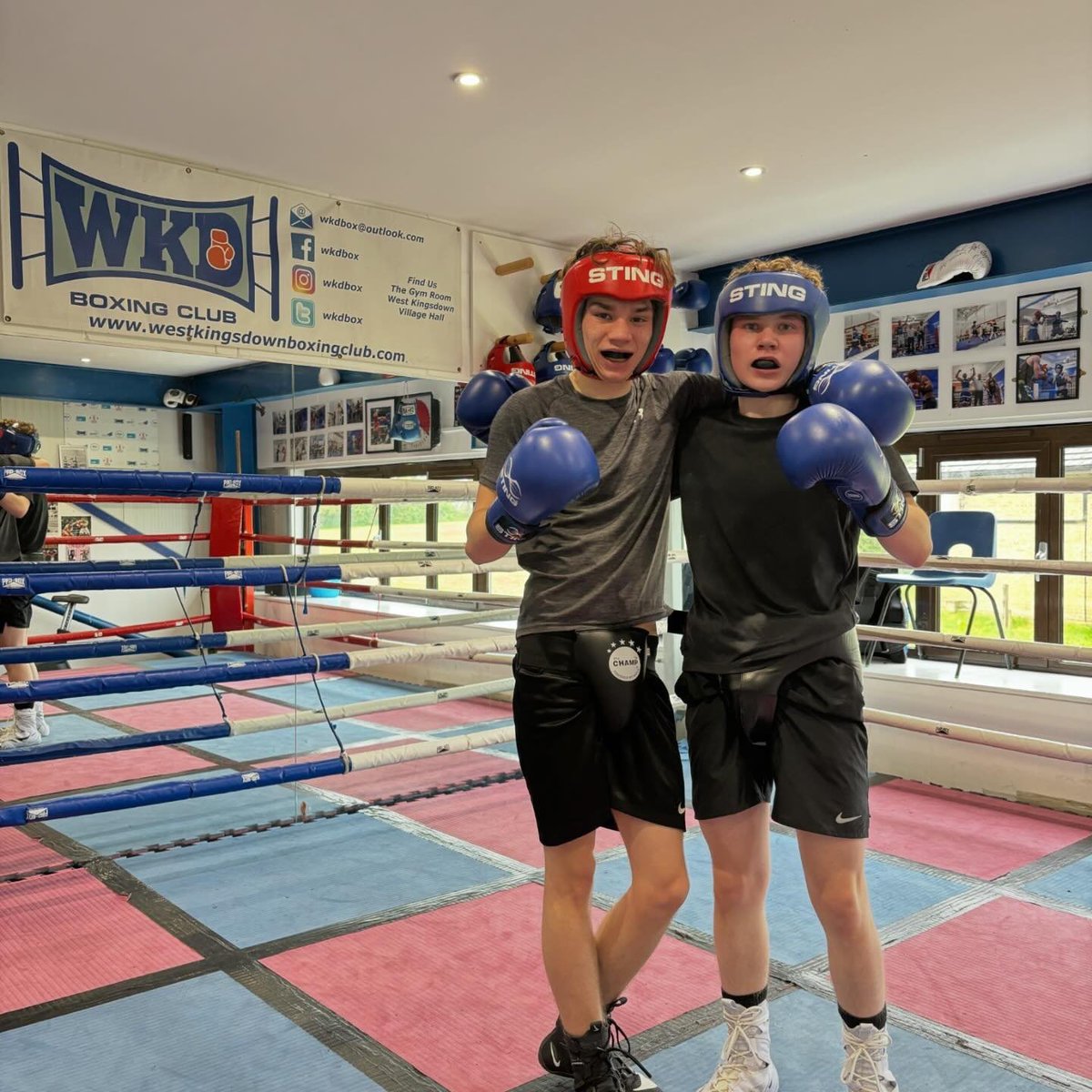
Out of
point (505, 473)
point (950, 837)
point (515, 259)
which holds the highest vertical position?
point (515, 259)

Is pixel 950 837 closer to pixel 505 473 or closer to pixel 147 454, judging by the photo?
pixel 505 473

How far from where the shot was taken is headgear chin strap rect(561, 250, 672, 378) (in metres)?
1.55

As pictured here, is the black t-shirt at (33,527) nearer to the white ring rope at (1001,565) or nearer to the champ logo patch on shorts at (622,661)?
the white ring rope at (1001,565)

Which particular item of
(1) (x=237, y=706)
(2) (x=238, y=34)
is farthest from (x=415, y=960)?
(1) (x=237, y=706)

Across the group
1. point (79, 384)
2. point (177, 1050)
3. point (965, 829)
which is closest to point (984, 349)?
point (965, 829)

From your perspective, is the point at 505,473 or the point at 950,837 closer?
the point at 505,473

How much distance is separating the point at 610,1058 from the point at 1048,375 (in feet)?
12.1

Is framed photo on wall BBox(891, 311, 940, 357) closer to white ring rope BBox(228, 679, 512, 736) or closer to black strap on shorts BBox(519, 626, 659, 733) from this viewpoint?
white ring rope BBox(228, 679, 512, 736)

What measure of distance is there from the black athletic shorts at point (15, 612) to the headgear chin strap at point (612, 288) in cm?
326

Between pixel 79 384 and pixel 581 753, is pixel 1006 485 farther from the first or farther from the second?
pixel 79 384

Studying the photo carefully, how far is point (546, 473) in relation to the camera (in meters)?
1.37

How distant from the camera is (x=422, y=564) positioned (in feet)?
11.4

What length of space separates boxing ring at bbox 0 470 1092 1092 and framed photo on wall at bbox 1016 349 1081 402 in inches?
53.6

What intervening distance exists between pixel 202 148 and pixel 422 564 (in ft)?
5.53
